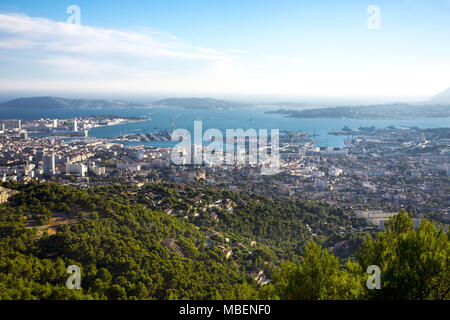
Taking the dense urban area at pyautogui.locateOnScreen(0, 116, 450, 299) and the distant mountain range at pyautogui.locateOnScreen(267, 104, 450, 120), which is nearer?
the dense urban area at pyautogui.locateOnScreen(0, 116, 450, 299)

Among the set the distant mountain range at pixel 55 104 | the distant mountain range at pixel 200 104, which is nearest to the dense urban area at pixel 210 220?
the distant mountain range at pixel 55 104

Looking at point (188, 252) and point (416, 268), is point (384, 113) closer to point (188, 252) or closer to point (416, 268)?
point (188, 252)

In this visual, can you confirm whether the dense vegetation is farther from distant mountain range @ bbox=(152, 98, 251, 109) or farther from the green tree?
distant mountain range @ bbox=(152, 98, 251, 109)

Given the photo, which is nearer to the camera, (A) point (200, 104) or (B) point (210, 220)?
(B) point (210, 220)

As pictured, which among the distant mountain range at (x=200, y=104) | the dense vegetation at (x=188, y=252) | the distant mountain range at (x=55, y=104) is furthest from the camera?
the distant mountain range at (x=200, y=104)

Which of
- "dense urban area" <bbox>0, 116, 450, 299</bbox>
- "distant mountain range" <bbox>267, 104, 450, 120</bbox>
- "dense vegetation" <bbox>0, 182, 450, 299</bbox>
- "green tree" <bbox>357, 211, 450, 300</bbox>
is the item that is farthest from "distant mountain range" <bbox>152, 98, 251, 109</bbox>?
"green tree" <bbox>357, 211, 450, 300</bbox>

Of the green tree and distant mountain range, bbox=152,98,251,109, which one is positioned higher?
distant mountain range, bbox=152,98,251,109

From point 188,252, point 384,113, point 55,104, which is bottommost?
point 188,252

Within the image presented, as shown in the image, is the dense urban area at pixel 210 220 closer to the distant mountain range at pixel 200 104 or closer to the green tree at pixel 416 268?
the green tree at pixel 416 268

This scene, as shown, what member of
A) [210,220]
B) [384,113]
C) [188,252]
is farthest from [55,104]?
[188,252]
